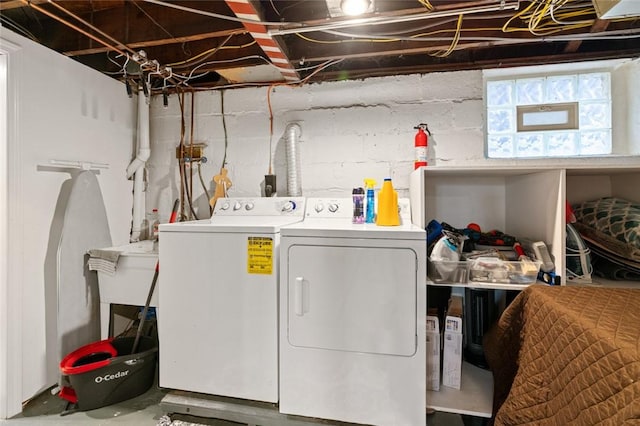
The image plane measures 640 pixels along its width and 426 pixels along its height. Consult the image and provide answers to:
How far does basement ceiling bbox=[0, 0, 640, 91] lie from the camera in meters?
1.54

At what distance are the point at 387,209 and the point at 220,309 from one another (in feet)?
3.12

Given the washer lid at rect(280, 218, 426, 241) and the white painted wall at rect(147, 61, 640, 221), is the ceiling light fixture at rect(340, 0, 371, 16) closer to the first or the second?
the white painted wall at rect(147, 61, 640, 221)

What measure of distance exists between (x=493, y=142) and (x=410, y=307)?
50.7 inches

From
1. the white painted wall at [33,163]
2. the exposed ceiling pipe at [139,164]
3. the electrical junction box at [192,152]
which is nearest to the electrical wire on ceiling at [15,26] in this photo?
the white painted wall at [33,163]

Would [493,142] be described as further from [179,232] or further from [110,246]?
[110,246]

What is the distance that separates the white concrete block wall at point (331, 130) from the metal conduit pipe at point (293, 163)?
0.33 ft

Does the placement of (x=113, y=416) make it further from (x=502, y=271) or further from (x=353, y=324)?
(x=502, y=271)

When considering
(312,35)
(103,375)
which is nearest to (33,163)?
(103,375)

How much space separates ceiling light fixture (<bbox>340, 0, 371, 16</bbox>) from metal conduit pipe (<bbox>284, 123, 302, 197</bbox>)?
35.4 inches

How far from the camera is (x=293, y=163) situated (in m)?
2.20

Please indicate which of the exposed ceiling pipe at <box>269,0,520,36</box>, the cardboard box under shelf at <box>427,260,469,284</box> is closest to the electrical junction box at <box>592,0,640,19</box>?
the exposed ceiling pipe at <box>269,0,520,36</box>

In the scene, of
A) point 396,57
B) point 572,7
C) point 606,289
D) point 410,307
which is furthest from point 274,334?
point 572,7

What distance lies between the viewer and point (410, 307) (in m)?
1.32

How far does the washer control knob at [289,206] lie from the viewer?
80.9 inches
